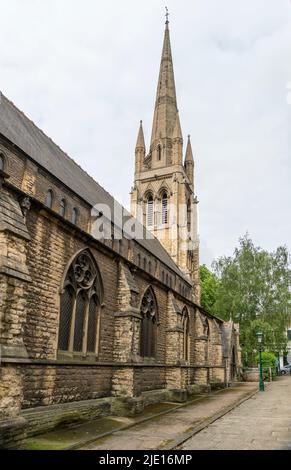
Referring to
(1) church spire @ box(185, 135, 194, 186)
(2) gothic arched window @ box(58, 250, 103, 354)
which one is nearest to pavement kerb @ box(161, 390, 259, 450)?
(2) gothic arched window @ box(58, 250, 103, 354)

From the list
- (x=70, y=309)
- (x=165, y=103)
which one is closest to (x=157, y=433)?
(x=70, y=309)

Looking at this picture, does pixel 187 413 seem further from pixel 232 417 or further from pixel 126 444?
pixel 126 444

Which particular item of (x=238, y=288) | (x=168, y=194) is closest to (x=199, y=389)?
(x=238, y=288)

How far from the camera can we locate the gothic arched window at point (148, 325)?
1788 centimetres

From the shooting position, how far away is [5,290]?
840 cm

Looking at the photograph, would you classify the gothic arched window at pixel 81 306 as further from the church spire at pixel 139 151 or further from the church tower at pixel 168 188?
the church spire at pixel 139 151

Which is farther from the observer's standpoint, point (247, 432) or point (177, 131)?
point (177, 131)

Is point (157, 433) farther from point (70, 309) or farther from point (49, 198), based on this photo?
point (49, 198)

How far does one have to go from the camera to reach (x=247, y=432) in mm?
10922

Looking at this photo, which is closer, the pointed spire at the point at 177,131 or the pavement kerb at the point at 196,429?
the pavement kerb at the point at 196,429

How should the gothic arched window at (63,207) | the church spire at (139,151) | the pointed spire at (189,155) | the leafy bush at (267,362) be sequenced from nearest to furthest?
the gothic arched window at (63,207) < the leafy bush at (267,362) < the church spire at (139,151) < the pointed spire at (189,155)

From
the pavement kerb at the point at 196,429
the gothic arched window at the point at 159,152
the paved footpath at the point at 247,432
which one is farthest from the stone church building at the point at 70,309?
the gothic arched window at the point at 159,152

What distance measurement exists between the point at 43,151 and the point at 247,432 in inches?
565

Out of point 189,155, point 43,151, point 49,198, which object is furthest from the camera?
point 189,155
